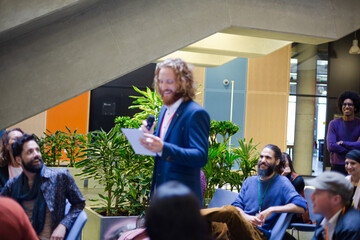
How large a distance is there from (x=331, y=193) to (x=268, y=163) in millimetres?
1768

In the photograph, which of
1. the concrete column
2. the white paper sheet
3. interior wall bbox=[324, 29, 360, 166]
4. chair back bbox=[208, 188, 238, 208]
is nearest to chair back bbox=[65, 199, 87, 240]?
the white paper sheet

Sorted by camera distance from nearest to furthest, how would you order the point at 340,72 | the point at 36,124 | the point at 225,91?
the point at 36,124 → the point at 225,91 → the point at 340,72

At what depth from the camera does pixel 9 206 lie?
143 centimetres

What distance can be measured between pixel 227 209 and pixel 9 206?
6.28 ft

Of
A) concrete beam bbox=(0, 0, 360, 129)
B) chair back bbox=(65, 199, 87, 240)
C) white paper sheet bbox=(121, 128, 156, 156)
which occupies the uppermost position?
concrete beam bbox=(0, 0, 360, 129)

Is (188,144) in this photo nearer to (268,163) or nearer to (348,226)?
(348,226)

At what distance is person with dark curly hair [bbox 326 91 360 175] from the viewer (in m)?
4.93

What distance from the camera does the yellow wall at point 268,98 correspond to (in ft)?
42.4

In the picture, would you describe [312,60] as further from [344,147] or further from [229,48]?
[344,147]

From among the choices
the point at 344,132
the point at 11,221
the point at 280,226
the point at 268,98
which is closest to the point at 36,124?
the point at 268,98

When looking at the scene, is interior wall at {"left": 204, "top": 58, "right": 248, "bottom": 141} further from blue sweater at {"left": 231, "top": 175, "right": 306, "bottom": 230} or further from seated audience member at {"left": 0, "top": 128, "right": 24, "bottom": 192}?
seated audience member at {"left": 0, "top": 128, "right": 24, "bottom": 192}

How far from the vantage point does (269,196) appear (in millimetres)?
3877

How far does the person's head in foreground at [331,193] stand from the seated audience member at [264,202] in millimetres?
886

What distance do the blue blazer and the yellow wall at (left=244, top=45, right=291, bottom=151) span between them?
1083 cm
